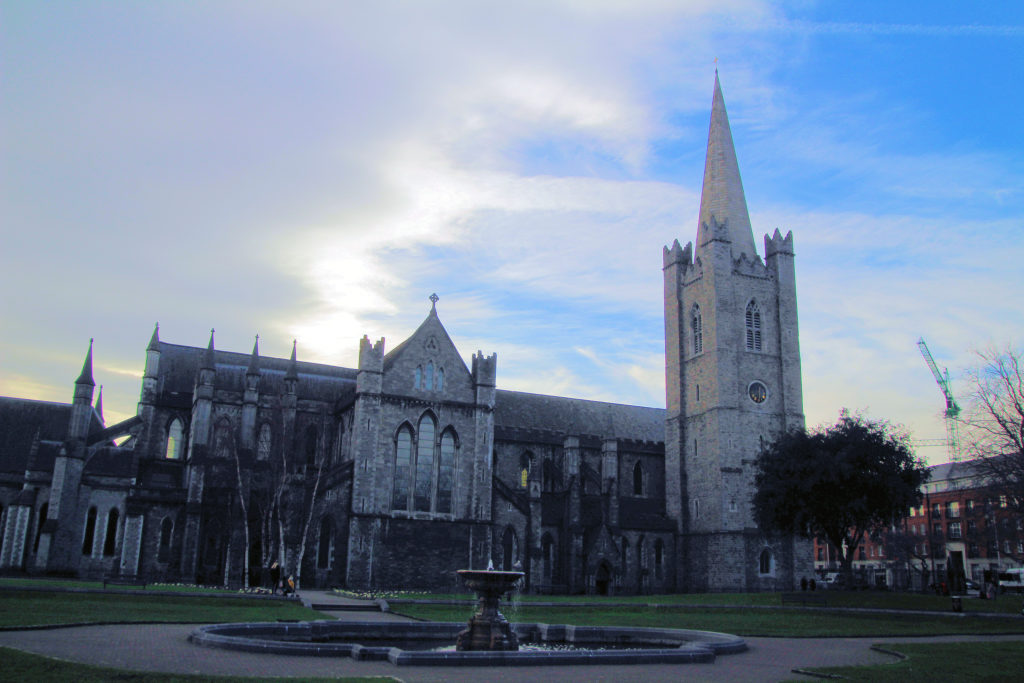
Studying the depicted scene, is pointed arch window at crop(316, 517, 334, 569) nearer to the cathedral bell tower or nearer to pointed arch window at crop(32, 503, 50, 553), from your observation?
pointed arch window at crop(32, 503, 50, 553)

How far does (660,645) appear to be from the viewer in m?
22.2

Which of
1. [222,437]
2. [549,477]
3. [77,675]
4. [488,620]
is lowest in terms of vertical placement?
[77,675]

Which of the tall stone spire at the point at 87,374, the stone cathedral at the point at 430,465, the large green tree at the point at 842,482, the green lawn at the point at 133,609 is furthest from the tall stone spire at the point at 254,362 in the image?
the large green tree at the point at 842,482

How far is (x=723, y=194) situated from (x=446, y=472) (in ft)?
106

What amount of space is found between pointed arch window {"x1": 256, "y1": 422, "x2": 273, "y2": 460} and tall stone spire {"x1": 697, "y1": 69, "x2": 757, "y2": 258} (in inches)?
1396

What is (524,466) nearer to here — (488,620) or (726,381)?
(726,381)

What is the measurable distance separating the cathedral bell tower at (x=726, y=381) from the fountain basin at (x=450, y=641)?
36229mm

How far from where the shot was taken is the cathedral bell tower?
58.5 meters

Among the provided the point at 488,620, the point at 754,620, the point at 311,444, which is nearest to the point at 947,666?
the point at 488,620

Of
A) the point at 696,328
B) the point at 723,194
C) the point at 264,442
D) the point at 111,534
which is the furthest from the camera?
the point at 723,194

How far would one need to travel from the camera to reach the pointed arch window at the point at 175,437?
2260 inches

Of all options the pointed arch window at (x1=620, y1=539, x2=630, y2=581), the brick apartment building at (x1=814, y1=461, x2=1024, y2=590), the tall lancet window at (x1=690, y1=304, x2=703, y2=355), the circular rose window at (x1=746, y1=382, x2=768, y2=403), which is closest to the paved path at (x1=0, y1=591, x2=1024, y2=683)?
the pointed arch window at (x1=620, y1=539, x2=630, y2=581)

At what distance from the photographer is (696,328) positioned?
65.2m

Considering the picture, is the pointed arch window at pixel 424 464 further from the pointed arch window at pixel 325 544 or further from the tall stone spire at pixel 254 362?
the tall stone spire at pixel 254 362
